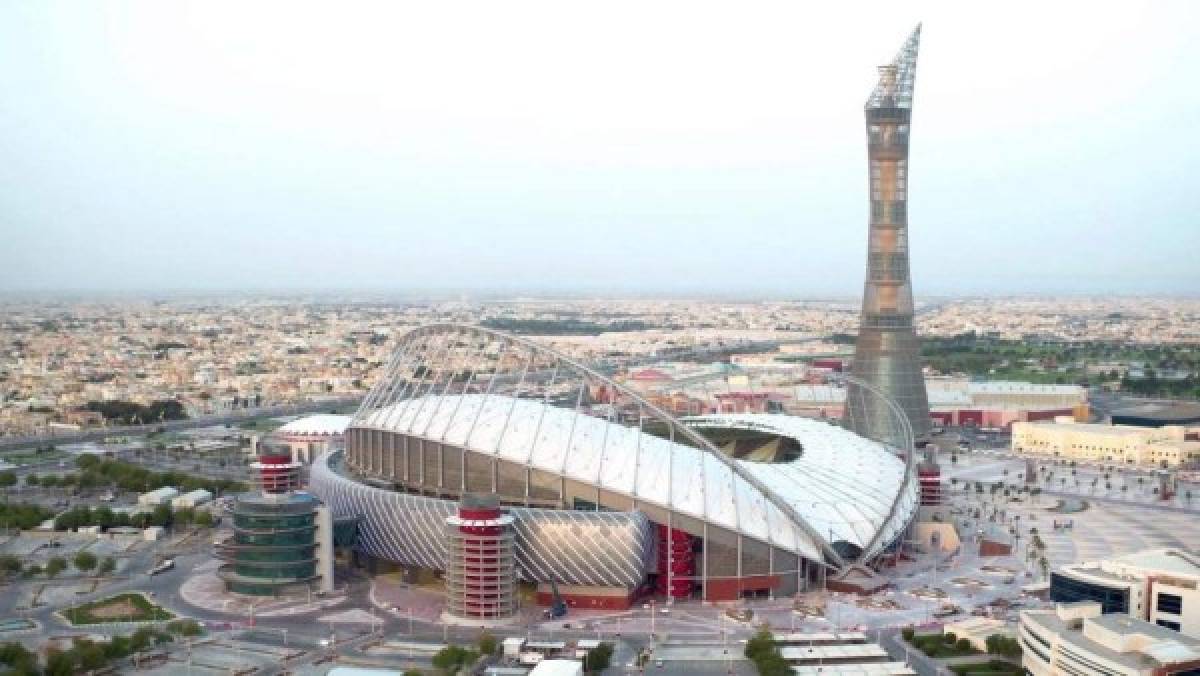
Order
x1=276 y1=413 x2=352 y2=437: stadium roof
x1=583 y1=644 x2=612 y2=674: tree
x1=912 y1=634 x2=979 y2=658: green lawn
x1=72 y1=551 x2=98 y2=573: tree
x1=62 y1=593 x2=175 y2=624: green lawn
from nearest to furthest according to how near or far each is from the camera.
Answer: x1=583 y1=644 x2=612 y2=674: tree, x1=912 y1=634 x2=979 y2=658: green lawn, x1=62 y1=593 x2=175 y2=624: green lawn, x1=72 y1=551 x2=98 y2=573: tree, x1=276 y1=413 x2=352 y2=437: stadium roof

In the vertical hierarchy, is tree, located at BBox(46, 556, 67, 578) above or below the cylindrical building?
below

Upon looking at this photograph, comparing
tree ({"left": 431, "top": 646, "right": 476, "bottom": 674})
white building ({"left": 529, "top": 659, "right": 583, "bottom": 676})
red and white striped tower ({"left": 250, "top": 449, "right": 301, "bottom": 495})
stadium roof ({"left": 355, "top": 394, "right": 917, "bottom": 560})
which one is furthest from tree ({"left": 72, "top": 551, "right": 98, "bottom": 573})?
white building ({"left": 529, "top": 659, "right": 583, "bottom": 676})

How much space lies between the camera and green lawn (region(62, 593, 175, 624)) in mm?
54031

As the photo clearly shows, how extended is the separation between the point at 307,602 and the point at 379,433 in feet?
34.3

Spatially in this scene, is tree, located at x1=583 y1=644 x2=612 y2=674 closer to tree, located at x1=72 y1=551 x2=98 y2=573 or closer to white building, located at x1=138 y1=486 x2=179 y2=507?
tree, located at x1=72 y1=551 x2=98 y2=573

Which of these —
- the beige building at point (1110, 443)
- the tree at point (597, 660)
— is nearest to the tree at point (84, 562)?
the tree at point (597, 660)

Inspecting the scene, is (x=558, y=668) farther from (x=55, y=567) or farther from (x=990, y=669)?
(x=55, y=567)

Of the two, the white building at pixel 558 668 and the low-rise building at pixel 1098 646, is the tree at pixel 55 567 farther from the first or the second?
the low-rise building at pixel 1098 646

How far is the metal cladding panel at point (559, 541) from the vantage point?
54438 mm

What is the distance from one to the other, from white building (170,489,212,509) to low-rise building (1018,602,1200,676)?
172 feet

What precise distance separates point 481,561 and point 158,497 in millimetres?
36635

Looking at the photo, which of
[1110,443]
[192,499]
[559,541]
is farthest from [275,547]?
[1110,443]

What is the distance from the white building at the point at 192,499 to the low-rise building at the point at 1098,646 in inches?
2062

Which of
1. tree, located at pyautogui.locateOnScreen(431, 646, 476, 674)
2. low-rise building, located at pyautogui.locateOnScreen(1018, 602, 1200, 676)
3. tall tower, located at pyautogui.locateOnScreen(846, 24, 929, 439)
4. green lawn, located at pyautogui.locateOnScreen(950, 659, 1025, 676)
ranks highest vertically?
tall tower, located at pyautogui.locateOnScreen(846, 24, 929, 439)
